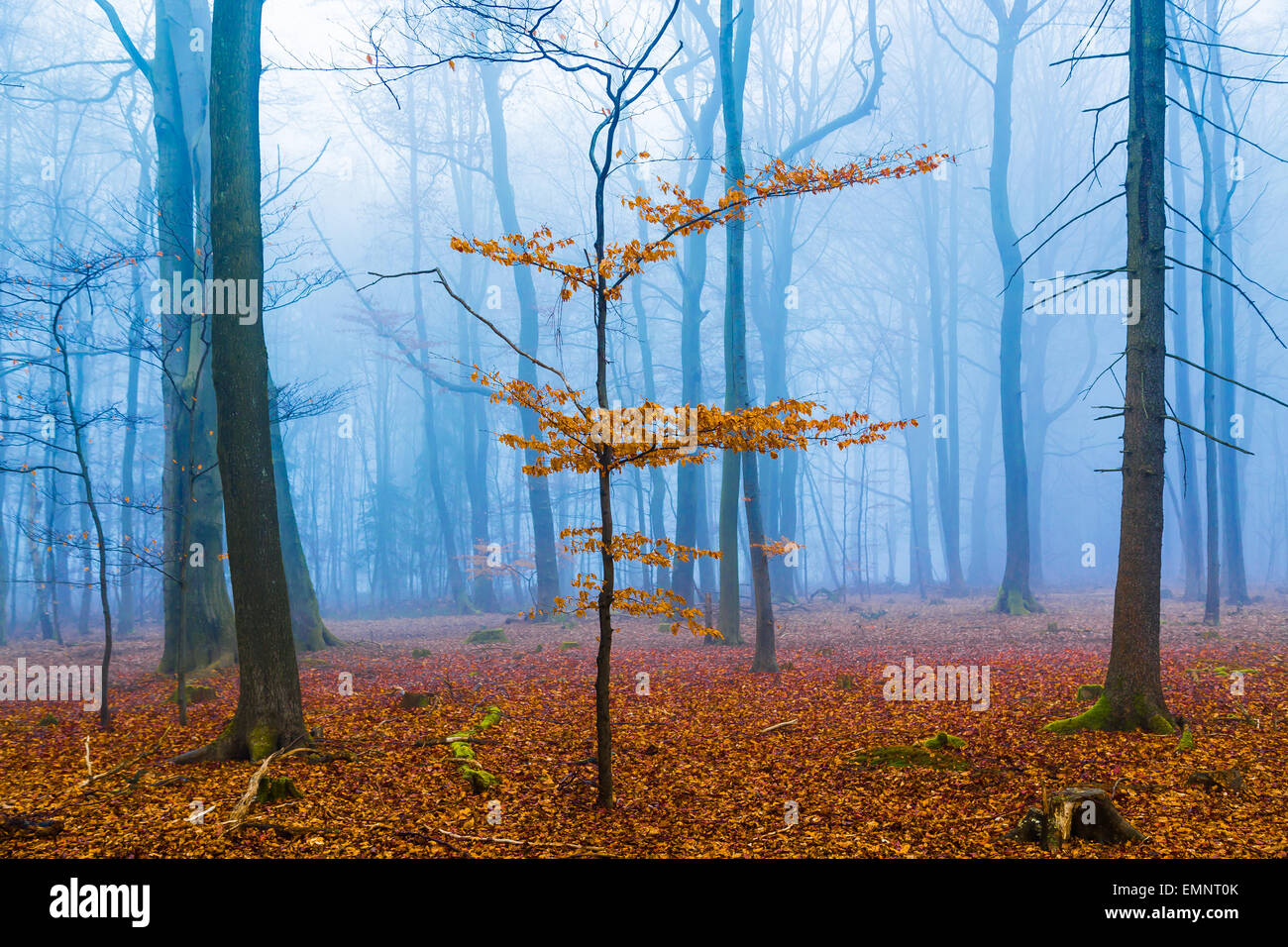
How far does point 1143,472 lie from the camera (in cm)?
692

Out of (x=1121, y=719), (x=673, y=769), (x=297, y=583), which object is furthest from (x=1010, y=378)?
(x=297, y=583)

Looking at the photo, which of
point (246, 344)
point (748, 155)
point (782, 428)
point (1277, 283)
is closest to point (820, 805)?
point (782, 428)

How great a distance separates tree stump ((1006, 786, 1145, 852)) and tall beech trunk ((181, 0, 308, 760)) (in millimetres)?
→ 5691

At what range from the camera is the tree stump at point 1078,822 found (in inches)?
185

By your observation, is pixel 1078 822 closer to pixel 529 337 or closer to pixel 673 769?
pixel 673 769

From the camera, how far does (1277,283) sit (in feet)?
120

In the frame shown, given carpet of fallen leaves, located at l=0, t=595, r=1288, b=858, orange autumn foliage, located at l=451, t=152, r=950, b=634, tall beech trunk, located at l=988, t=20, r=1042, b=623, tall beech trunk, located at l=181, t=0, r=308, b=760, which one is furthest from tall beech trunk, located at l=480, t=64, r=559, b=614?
orange autumn foliage, located at l=451, t=152, r=950, b=634

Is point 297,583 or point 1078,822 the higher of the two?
point 297,583

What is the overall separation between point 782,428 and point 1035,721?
4.30 m

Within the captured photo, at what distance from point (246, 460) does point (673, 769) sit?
14.8 ft

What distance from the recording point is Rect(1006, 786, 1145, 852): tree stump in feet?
15.5

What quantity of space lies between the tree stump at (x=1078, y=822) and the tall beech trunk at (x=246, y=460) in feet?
18.7

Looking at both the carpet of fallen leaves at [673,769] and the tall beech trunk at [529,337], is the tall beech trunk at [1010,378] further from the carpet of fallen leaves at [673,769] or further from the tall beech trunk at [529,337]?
the tall beech trunk at [529,337]

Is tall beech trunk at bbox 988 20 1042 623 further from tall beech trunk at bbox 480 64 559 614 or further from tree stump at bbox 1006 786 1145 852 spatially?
tree stump at bbox 1006 786 1145 852
